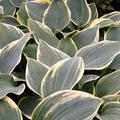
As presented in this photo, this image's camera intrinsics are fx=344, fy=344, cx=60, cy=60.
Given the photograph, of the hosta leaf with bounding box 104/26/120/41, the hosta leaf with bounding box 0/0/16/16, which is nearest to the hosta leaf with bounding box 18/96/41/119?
the hosta leaf with bounding box 104/26/120/41

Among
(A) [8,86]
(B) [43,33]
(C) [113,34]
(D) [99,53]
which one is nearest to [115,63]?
(D) [99,53]

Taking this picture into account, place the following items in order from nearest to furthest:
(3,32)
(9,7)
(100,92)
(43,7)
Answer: (100,92)
(3,32)
(43,7)
(9,7)

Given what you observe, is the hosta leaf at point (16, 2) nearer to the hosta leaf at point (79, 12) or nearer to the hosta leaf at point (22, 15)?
the hosta leaf at point (22, 15)

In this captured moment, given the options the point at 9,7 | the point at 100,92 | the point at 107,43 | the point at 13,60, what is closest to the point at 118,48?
the point at 107,43

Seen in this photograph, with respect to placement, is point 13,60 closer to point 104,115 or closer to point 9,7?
point 104,115

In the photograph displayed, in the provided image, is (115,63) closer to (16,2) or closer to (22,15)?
(22,15)

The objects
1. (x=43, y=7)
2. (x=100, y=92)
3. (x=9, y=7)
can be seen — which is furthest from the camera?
(x=9, y=7)

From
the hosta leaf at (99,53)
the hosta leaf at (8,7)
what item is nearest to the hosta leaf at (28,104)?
the hosta leaf at (99,53)
